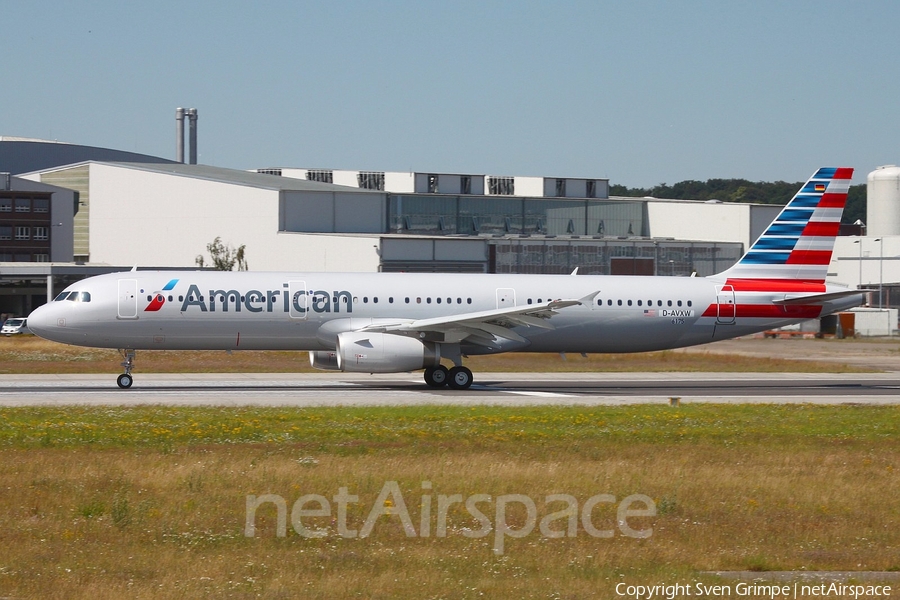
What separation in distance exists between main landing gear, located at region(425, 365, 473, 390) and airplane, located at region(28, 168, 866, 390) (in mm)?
31

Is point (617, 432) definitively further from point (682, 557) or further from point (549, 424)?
point (682, 557)

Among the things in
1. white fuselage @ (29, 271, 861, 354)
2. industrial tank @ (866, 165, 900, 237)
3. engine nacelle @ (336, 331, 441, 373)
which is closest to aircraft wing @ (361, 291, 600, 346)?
white fuselage @ (29, 271, 861, 354)

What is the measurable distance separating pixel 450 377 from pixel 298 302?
5142mm

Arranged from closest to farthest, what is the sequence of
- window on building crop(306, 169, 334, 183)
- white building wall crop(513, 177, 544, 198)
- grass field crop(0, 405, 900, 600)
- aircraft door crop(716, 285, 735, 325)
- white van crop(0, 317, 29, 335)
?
grass field crop(0, 405, 900, 600) → aircraft door crop(716, 285, 735, 325) → white van crop(0, 317, 29, 335) → white building wall crop(513, 177, 544, 198) → window on building crop(306, 169, 334, 183)

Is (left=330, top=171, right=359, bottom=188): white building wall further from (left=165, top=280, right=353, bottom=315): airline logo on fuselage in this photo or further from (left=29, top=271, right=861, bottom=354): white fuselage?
(left=165, top=280, right=353, bottom=315): airline logo on fuselage

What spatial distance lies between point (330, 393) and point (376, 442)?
473 inches

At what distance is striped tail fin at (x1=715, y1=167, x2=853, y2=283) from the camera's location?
3638 cm

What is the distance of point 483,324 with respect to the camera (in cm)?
3177

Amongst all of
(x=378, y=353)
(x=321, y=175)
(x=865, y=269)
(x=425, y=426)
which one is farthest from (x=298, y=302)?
(x=865, y=269)

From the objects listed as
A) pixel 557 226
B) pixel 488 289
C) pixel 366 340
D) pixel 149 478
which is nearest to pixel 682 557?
pixel 149 478

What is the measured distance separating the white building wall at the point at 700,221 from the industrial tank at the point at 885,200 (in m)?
28.2

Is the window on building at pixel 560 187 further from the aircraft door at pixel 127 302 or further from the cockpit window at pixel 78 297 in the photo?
the cockpit window at pixel 78 297

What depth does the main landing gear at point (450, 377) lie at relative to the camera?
32.5 meters

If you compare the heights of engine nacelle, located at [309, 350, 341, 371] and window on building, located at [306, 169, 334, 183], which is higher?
window on building, located at [306, 169, 334, 183]
